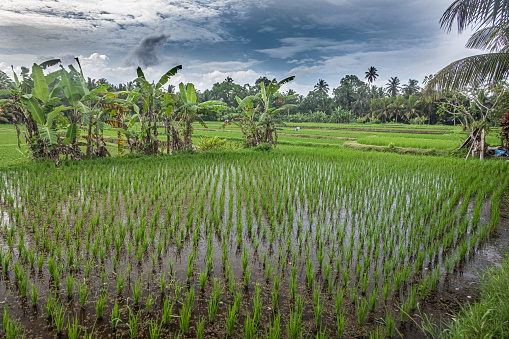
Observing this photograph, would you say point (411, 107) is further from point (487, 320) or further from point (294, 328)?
point (294, 328)

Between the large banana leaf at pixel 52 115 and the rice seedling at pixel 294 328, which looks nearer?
the rice seedling at pixel 294 328

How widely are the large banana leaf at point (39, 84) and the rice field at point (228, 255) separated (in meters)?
2.56

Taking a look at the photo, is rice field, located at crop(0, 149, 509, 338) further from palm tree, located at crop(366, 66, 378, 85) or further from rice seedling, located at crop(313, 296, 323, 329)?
palm tree, located at crop(366, 66, 378, 85)

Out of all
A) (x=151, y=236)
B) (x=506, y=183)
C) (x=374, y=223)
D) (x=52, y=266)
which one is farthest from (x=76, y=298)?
(x=506, y=183)

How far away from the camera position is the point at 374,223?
437 cm

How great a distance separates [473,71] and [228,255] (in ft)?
20.2

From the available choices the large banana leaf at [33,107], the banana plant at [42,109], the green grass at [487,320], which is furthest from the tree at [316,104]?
the green grass at [487,320]

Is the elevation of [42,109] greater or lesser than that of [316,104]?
lesser

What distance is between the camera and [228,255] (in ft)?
11.3

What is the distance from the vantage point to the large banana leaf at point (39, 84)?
8.12m

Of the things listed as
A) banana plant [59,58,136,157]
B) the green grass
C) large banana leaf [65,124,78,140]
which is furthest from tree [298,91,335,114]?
the green grass

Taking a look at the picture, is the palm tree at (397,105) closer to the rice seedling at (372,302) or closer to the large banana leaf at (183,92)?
the large banana leaf at (183,92)

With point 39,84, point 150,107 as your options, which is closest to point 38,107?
point 39,84

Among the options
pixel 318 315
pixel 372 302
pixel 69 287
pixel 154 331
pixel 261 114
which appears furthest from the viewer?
pixel 261 114
